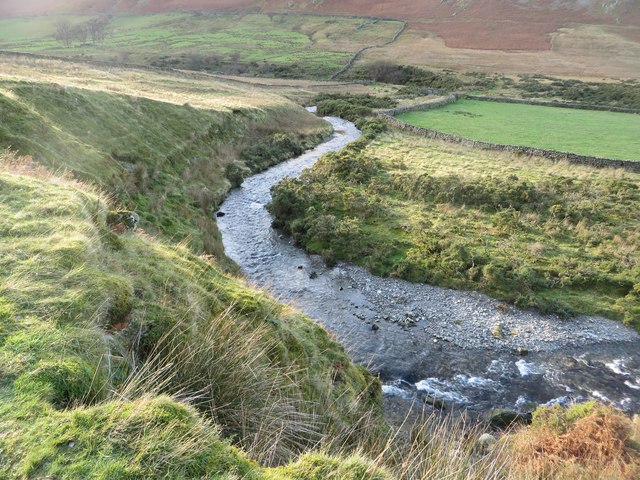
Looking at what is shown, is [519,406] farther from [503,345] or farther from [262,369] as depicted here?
[262,369]

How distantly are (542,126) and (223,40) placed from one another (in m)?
120

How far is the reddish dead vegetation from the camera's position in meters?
10.9

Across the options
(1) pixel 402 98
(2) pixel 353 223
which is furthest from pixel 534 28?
(2) pixel 353 223

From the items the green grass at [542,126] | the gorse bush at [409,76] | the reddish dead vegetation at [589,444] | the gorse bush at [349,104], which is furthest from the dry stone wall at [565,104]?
the reddish dead vegetation at [589,444]

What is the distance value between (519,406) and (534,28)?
15533 cm

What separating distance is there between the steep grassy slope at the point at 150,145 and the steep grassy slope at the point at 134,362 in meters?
5.78

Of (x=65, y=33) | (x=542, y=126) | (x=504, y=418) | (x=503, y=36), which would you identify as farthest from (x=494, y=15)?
(x=504, y=418)

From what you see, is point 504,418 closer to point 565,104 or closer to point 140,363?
point 140,363

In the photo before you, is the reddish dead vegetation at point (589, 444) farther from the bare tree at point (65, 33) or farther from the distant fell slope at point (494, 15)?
the bare tree at point (65, 33)

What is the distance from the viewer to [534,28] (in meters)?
140

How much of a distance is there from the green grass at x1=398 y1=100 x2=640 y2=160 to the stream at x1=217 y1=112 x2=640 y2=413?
3149 cm

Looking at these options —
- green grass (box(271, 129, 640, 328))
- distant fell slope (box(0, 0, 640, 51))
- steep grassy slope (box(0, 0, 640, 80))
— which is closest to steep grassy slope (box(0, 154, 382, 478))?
green grass (box(271, 129, 640, 328))

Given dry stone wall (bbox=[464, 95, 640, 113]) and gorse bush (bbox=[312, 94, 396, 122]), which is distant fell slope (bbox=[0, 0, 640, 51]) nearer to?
dry stone wall (bbox=[464, 95, 640, 113])

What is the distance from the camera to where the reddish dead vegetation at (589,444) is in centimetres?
1086
